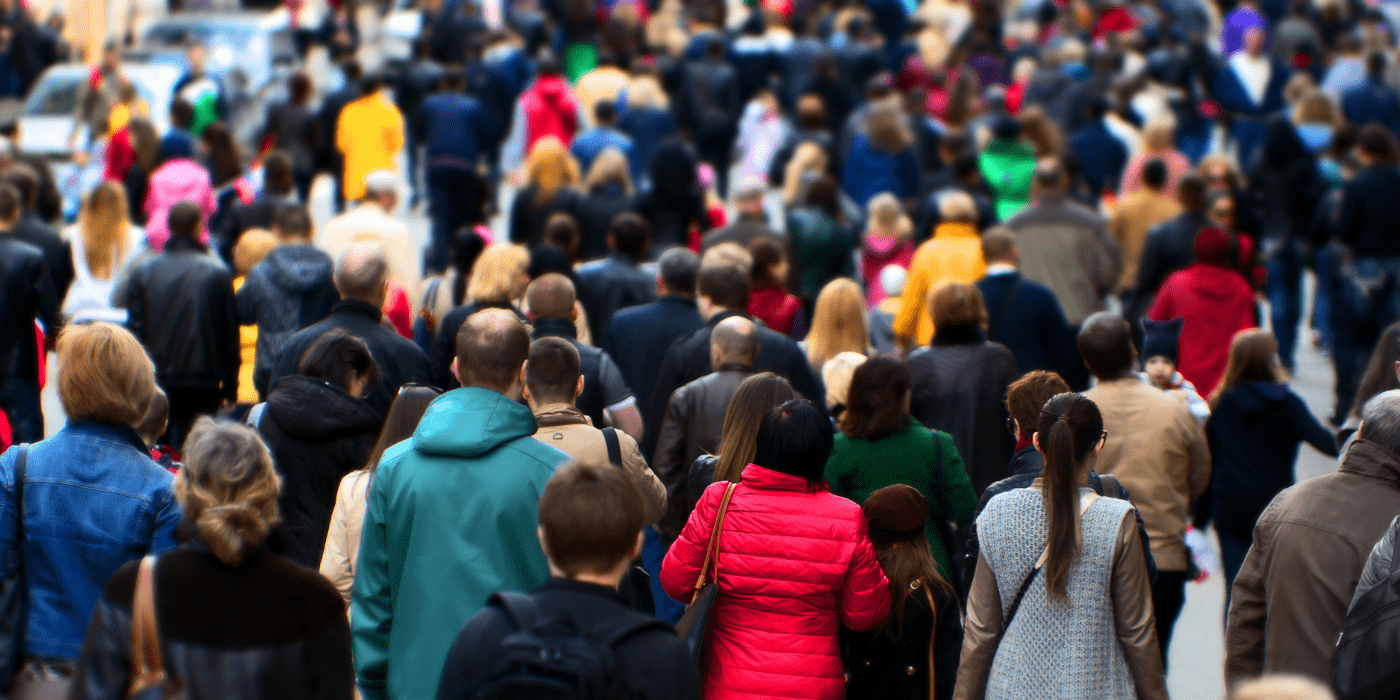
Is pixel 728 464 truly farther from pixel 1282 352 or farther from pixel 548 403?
pixel 1282 352

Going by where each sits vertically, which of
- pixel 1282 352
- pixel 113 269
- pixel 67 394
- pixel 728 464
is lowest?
pixel 1282 352

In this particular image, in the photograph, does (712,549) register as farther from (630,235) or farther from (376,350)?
(630,235)

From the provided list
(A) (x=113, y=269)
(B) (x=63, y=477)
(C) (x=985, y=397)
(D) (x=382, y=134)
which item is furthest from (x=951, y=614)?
(D) (x=382, y=134)

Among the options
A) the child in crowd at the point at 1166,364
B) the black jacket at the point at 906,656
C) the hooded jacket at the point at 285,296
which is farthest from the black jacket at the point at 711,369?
the black jacket at the point at 906,656

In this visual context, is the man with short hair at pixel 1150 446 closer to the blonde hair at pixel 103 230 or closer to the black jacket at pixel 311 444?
the black jacket at pixel 311 444

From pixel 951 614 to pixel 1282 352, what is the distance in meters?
8.76

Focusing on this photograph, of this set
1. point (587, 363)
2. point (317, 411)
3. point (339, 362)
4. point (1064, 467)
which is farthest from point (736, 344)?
point (1064, 467)

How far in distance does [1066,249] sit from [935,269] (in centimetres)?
145

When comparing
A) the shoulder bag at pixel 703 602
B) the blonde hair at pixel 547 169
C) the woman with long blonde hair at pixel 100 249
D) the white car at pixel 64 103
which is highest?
the shoulder bag at pixel 703 602

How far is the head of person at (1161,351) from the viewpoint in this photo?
22.7 ft

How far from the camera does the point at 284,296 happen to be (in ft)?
24.9

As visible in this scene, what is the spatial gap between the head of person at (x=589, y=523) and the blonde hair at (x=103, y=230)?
21.6 ft

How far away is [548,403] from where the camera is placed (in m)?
5.10

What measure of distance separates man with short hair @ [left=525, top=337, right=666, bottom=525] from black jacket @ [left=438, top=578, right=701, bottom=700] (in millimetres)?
1618
